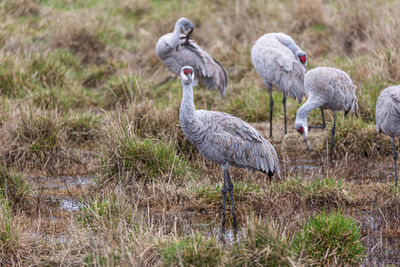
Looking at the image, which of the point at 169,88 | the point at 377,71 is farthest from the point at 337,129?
the point at 169,88

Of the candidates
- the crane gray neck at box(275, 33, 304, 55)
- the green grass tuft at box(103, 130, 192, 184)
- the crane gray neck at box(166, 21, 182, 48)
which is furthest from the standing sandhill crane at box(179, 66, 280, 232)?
the crane gray neck at box(166, 21, 182, 48)

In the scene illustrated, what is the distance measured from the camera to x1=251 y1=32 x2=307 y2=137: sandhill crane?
8.55 meters

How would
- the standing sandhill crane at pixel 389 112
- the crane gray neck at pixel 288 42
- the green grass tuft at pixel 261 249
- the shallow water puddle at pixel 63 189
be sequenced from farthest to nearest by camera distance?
the crane gray neck at pixel 288 42, the standing sandhill crane at pixel 389 112, the shallow water puddle at pixel 63 189, the green grass tuft at pixel 261 249

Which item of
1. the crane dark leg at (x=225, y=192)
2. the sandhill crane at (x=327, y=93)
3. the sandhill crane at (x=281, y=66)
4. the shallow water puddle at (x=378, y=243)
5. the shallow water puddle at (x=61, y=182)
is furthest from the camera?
the sandhill crane at (x=281, y=66)

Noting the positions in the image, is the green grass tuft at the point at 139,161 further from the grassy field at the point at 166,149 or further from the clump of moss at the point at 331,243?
the clump of moss at the point at 331,243

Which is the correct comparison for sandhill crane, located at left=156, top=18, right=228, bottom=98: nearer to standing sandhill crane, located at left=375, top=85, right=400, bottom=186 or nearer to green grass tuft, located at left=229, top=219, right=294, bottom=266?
standing sandhill crane, located at left=375, top=85, right=400, bottom=186

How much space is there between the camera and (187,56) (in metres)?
9.44

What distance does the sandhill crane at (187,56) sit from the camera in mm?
9234

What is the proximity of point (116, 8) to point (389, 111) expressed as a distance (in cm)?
886

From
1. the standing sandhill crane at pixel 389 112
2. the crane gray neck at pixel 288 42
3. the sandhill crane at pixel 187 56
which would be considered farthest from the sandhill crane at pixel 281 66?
the standing sandhill crane at pixel 389 112

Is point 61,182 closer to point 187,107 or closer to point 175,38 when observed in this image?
point 187,107

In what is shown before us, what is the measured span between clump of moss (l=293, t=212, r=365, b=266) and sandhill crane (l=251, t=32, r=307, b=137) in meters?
4.06

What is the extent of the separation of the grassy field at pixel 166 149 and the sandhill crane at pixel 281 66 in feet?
1.93

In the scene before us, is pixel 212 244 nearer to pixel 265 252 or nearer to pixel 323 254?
pixel 265 252
